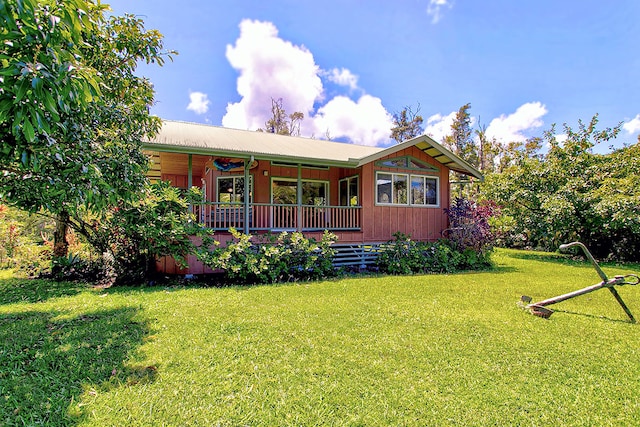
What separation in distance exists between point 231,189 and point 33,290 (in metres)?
6.27

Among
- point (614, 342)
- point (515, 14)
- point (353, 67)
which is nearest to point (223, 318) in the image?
point (614, 342)

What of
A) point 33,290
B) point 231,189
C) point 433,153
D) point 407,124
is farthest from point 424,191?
point 407,124

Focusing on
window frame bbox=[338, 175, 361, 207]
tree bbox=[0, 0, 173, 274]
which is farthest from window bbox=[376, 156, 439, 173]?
tree bbox=[0, 0, 173, 274]

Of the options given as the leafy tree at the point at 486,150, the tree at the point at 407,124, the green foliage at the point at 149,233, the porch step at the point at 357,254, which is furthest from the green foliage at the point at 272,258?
the tree at the point at 407,124

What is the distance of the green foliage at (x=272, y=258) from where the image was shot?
6988 millimetres

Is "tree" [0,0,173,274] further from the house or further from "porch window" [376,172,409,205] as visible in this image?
"porch window" [376,172,409,205]

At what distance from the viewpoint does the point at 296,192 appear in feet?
37.2

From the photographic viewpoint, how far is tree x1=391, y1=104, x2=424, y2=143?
3231cm

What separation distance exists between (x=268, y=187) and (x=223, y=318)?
703 centimetres

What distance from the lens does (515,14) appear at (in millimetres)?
9844

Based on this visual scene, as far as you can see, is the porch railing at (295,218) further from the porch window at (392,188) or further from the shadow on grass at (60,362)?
the shadow on grass at (60,362)

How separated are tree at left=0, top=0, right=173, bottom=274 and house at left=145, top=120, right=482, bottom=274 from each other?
3.16 meters

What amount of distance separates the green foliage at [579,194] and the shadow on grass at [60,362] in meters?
14.5

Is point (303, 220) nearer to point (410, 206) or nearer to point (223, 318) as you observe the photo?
point (410, 206)
